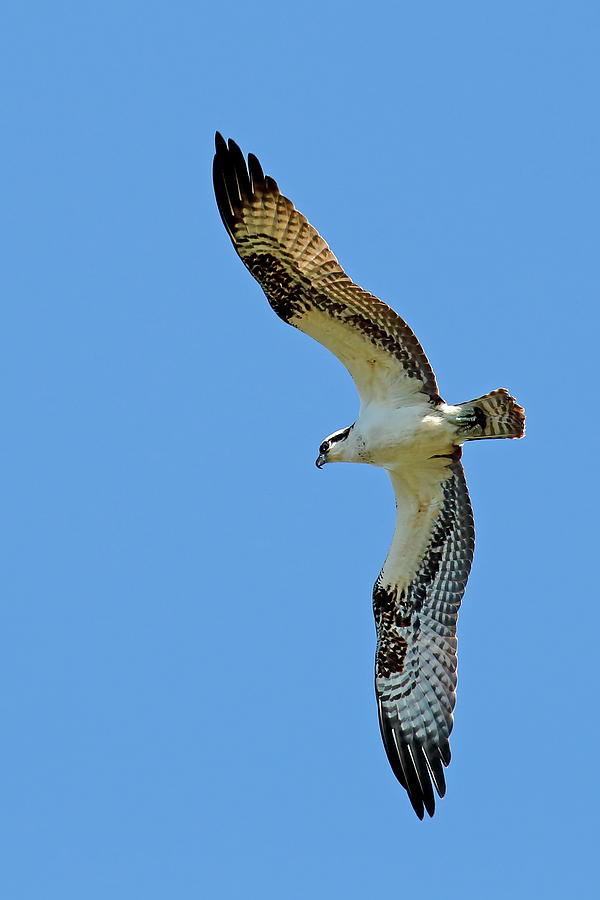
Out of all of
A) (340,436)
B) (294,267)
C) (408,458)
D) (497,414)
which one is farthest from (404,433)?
(294,267)

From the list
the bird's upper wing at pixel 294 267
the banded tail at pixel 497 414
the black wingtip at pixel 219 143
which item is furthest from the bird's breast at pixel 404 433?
the black wingtip at pixel 219 143

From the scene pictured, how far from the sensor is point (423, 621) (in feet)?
43.6

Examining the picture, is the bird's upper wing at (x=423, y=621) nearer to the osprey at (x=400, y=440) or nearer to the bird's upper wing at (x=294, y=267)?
the osprey at (x=400, y=440)

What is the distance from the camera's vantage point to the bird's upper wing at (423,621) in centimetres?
1302

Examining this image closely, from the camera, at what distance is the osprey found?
12.0 meters

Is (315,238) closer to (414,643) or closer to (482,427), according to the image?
(482,427)

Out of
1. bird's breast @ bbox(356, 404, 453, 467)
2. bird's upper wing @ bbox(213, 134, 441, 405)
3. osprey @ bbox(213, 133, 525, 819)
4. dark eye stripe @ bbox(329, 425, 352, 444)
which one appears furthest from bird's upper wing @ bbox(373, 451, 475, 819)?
bird's upper wing @ bbox(213, 134, 441, 405)

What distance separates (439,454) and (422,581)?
1217mm

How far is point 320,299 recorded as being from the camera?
12.0 metres

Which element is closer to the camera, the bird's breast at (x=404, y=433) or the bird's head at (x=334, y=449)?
the bird's breast at (x=404, y=433)

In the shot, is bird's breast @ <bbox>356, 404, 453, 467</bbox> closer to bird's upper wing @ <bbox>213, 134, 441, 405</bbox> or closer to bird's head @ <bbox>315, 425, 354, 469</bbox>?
bird's head @ <bbox>315, 425, 354, 469</bbox>

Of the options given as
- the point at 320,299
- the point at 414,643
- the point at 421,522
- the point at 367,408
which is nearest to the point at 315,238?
the point at 320,299

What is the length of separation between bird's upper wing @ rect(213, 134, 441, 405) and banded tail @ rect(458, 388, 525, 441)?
0.64 m

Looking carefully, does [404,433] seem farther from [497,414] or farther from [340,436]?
[497,414]
